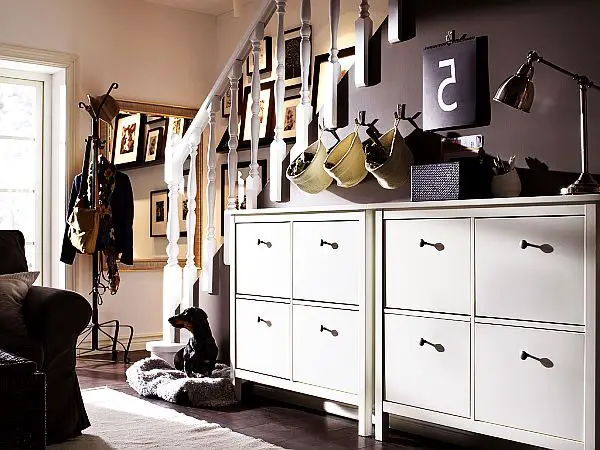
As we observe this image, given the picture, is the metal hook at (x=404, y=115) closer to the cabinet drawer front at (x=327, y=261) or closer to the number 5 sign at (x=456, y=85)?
the number 5 sign at (x=456, y=85)

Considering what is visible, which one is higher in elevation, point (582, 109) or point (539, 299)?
point (582, 109)

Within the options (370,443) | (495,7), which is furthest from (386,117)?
(370,443)

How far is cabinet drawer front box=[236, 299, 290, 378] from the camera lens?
360 cm

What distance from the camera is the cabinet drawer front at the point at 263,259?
11.8 feet

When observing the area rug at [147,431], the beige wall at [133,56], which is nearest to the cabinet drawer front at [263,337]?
the area rug at [147,431]

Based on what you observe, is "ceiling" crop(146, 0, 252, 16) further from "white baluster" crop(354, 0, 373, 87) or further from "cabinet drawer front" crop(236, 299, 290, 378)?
"cabinet drawer front" crop(236, 299, 290, 378)

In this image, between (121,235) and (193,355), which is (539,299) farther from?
(121,235)

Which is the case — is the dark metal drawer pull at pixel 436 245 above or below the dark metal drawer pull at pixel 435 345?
above

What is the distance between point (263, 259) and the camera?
373cm

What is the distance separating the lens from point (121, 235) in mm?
5488

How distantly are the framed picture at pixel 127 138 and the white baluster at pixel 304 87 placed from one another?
7.82 feet

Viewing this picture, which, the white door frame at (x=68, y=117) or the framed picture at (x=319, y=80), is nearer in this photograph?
the framed picture at (x=319, y=80)

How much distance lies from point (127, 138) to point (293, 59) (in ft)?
4.50

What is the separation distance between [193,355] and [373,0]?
2330mm
